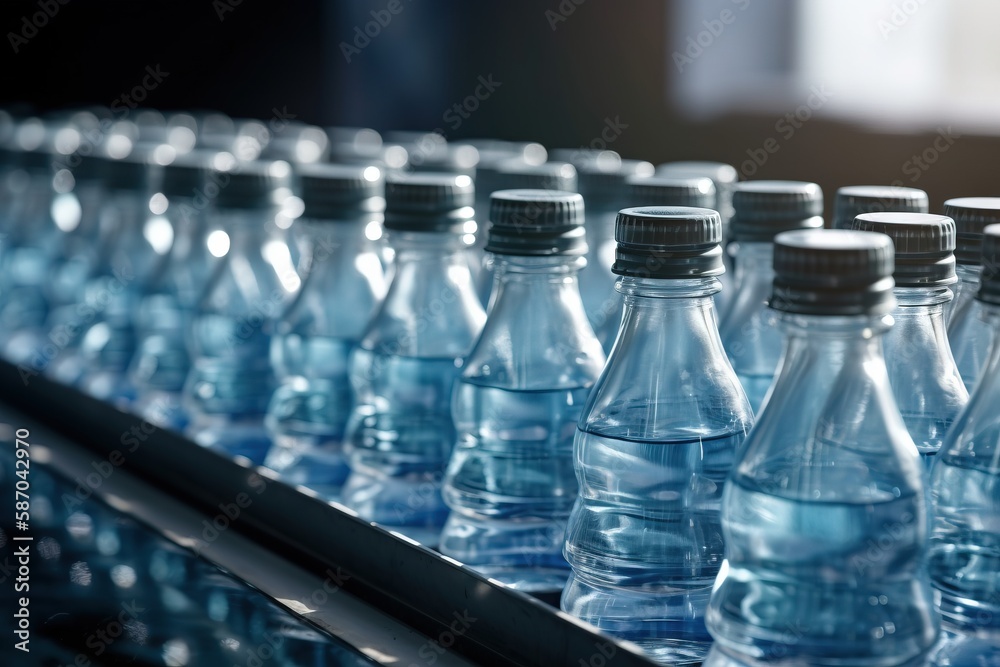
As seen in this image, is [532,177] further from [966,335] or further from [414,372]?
[966,335]

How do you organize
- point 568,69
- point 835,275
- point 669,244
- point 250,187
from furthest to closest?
1. point 568,69
2. point 250,187
3. point 669,244
4. point 835,275

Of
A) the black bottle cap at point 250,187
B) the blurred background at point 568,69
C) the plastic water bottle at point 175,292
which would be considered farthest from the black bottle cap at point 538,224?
the blurred background at point 568,69

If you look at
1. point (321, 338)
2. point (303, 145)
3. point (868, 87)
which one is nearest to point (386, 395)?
point (321, 338)

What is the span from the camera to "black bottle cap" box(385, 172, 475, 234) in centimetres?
83

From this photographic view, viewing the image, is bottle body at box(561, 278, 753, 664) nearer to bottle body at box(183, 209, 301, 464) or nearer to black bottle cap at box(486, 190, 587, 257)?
black bottle cap at box(486, 190, 587, 257)

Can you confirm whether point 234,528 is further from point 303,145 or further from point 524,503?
point 303,145

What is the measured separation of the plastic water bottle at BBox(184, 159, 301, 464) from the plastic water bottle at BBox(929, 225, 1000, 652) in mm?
623

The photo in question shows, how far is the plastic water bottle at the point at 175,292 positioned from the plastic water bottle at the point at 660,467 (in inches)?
23.2

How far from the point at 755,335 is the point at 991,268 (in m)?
0.32

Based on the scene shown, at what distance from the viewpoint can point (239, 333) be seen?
1113 millimetres

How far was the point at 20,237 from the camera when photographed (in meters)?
1.55

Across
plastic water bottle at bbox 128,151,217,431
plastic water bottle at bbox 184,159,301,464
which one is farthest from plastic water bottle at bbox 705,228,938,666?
plastic water bottle at bbox 128,151,217,431

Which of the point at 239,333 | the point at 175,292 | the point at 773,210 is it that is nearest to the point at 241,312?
the point at 239,333

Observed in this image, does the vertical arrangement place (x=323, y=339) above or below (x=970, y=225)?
below
